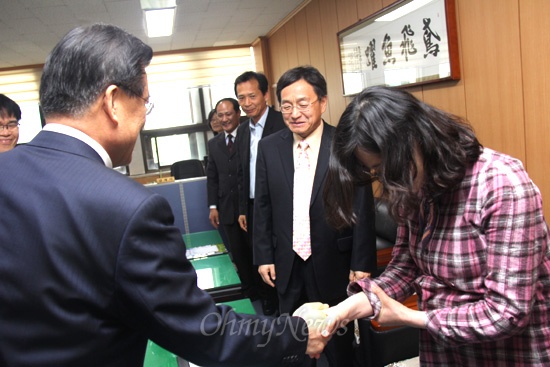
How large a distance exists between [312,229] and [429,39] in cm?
182

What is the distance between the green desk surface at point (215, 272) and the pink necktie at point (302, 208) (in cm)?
36

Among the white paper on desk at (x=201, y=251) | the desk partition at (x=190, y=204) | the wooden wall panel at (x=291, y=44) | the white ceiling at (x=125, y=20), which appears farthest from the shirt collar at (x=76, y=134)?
the wooden wall panel at (x=291, y=44)

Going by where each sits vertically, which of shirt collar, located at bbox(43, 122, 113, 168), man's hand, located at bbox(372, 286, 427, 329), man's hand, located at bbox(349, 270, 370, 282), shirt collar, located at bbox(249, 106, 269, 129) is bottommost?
man's hand, located at bbox(349, 270, 370, 282)

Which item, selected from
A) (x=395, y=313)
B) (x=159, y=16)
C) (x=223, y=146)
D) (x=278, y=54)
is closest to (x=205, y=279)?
(x=395, y=313)

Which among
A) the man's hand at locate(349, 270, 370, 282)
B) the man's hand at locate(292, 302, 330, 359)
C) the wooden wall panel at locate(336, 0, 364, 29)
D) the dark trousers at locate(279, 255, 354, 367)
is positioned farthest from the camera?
the wooden wall panel at locate(336, 0, 364, 29)

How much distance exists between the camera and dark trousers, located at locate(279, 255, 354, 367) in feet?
6.95

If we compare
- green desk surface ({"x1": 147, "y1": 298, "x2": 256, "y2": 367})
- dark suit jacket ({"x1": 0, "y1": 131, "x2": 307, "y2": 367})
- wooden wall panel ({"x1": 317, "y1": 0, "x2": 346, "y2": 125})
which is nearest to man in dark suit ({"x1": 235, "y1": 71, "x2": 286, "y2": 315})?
green desk surface ({"x1": 147, "y1": 298, "x2": 256, "y2": 367})

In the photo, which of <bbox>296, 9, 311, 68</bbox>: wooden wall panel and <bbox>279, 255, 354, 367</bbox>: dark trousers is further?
<bbox>296, 9, 311, 68</bbox>: wooden wall panel

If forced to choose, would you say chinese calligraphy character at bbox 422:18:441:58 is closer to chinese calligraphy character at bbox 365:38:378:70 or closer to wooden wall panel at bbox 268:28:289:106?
chinese calligraphy character at bbox 365:38:378:70

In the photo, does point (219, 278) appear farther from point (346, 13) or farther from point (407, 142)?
point (346, 13)

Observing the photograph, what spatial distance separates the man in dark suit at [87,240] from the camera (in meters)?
0.80

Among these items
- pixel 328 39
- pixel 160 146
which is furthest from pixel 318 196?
pixel 160 146

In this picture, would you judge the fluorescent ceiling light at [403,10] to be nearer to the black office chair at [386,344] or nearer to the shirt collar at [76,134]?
the black office chair at [386,344]

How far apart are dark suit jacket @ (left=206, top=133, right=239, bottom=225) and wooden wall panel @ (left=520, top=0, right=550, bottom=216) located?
6.27ft
